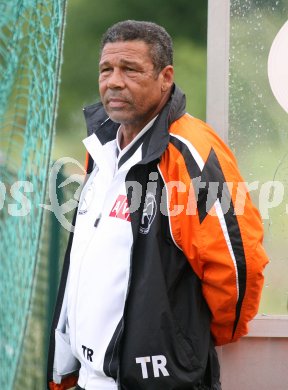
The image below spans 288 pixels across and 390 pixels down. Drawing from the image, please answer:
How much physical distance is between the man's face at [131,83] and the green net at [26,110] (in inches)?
25.3

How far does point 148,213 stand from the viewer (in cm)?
208

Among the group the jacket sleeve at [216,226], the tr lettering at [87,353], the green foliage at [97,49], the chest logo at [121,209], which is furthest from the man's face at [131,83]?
the tr lettering at [87,353]

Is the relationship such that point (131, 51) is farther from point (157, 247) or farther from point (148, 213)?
point (157, 247)

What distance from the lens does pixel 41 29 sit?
274cm

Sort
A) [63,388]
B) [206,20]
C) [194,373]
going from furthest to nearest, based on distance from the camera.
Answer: [206,20] → [63,388] → [194,373]

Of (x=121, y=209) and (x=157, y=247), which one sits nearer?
(x=157, y=247)

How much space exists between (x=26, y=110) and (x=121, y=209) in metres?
0.86

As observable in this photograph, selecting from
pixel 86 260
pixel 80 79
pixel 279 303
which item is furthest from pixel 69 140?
pixel 279 303

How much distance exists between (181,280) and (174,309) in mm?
96

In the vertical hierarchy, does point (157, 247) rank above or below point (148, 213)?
below

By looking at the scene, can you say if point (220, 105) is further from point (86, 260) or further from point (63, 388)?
point (63, 388)

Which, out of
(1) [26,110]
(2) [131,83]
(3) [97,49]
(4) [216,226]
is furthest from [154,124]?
(1) [26,110]

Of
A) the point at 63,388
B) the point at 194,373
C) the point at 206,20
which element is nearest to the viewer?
the point at 194,373

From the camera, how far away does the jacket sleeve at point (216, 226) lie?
199cm
